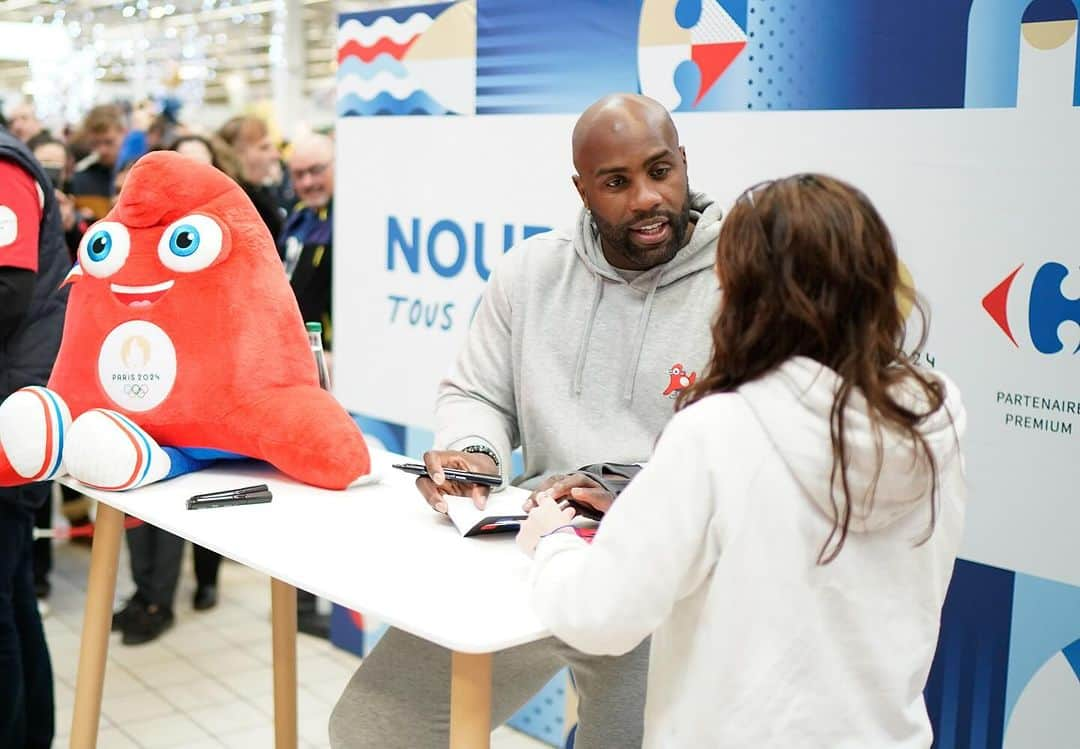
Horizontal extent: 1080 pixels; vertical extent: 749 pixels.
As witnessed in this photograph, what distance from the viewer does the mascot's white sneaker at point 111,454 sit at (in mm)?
1949

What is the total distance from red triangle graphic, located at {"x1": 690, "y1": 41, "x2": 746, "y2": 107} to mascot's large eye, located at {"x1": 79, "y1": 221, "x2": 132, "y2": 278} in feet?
3.71

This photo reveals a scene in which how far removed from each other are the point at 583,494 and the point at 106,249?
0.99 meters

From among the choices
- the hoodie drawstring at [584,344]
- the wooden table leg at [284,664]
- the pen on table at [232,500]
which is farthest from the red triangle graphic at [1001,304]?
the wooden table leg at [284,664]

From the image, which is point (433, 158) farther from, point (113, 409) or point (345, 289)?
point (113, 409)

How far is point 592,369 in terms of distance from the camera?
2.01 m

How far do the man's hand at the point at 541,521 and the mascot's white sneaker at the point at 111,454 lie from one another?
0.68m

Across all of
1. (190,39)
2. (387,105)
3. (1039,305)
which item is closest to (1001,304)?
(1039,305)

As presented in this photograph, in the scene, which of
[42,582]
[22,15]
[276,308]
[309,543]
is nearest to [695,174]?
[276,308]

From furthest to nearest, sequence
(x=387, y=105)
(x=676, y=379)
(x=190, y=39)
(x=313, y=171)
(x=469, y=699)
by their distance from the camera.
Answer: (x=190, y=39)
(x=313, y=171)
(x=387, y=105)
(x=676, y=379)
(x=469, y=699)

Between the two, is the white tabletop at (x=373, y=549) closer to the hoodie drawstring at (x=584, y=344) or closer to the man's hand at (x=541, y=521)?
the man's hand at (x=541, y=521)

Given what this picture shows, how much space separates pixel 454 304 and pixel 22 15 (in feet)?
30.0

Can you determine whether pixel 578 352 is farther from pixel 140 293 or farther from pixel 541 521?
pixel 140 293

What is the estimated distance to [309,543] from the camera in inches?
68.1

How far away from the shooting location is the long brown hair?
4.17ft
